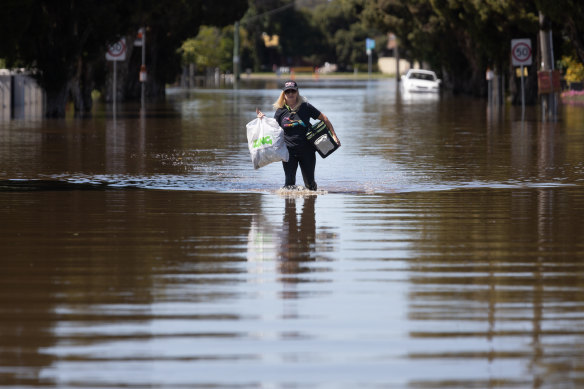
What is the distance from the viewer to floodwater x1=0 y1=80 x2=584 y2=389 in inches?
258

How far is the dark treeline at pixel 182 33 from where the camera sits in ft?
119

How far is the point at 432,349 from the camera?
6.85 m

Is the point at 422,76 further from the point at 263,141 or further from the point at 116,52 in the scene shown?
the point at 263,141

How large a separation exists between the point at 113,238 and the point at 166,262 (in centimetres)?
156

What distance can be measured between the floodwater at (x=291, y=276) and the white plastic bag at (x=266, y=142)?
47cm

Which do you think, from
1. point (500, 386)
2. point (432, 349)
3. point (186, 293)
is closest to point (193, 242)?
point (186, 293)

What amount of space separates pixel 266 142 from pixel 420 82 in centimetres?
5746

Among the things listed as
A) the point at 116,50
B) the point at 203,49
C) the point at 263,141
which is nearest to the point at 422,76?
the point at 203,49

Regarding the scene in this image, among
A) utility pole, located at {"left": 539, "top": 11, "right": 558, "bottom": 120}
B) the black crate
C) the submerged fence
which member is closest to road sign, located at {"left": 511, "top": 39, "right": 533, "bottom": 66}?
utility pole, located at {"left": 539, "top": 11, "right": 558, "bottom": 120}

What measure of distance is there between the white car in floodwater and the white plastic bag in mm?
56580

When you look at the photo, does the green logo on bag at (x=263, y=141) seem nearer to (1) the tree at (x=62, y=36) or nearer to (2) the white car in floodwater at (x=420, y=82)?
(1) the tree at (x=62, y=36)

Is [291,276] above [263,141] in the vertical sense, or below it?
below

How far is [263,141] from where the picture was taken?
15.8m

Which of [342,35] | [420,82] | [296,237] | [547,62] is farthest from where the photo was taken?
[342,35]
